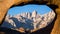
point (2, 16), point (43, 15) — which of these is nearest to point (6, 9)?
point (2, 16)

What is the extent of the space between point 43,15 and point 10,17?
166 mm

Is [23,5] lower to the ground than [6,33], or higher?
higher

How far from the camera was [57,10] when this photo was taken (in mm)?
611

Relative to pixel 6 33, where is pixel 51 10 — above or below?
above

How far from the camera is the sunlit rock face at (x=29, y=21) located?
1.97 feet

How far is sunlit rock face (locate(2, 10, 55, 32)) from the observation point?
1.97 feet

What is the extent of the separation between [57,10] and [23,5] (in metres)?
0.17

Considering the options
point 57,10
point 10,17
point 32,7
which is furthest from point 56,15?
point 10,17

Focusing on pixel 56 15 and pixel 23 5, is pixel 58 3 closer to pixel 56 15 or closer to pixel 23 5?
pixel 56 15

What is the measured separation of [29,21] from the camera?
0.61 m

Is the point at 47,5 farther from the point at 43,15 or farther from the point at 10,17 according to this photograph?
the point at 10,17

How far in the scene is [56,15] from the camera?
62cm

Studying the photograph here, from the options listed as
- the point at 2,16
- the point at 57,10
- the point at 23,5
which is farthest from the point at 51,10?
the point at 2,16

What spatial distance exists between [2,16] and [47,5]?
0.23 meters
